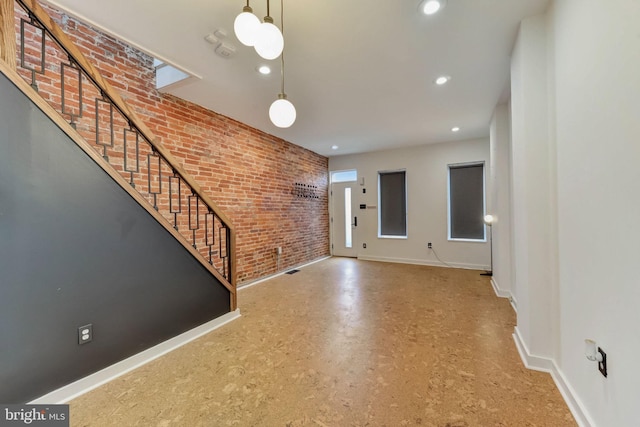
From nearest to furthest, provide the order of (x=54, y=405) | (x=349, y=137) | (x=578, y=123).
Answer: (x=578, y=123)
(x=54, y=405)
(x=349, y=137)

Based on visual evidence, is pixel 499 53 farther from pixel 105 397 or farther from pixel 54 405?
pixel 54 405

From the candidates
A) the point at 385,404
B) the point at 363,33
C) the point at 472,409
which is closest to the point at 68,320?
the point at 385,404

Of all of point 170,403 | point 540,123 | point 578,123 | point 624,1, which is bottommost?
point 170,403

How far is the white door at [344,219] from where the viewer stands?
600 centimetres

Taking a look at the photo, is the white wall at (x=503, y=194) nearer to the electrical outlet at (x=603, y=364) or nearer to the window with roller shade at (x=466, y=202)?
the window with roller shade at (x=466, y=202)

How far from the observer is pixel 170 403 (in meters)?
1.50

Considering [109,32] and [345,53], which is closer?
[109,32]

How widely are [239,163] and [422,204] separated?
12.7 ft

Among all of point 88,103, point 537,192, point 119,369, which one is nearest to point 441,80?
point 537,192

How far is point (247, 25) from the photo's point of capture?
1253mm

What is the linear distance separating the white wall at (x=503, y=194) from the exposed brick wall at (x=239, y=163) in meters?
3.50

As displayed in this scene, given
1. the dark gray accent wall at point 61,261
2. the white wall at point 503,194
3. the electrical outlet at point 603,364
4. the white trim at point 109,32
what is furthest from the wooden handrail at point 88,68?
the white wall at point 503,194

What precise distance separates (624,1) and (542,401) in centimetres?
212

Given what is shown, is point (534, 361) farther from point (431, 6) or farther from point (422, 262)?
point (422, 262)
